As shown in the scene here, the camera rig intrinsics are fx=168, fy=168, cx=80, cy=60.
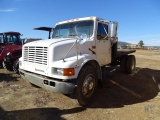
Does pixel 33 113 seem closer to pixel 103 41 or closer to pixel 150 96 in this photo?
pixel 103 41

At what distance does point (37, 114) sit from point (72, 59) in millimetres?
1578

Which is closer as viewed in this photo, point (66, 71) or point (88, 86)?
point (66, 71)

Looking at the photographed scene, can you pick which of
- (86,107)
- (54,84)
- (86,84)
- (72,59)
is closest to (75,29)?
(72,59)

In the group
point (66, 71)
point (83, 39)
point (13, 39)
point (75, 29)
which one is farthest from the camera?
point (13, 39)

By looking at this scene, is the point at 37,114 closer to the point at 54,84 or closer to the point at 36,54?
the point at 54,84

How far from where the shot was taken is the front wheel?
13.9 ft

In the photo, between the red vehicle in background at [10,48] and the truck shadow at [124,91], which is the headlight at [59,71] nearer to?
the truck shadow at [124,91]

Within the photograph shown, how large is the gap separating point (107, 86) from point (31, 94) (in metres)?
2.77

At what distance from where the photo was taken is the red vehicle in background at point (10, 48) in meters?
8.73

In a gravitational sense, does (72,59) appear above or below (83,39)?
below

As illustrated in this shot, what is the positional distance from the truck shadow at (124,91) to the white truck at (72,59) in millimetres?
474

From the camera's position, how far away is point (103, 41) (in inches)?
231

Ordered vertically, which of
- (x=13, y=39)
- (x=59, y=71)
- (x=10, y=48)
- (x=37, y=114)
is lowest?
(x=37, y=114)

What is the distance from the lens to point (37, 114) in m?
4.04
